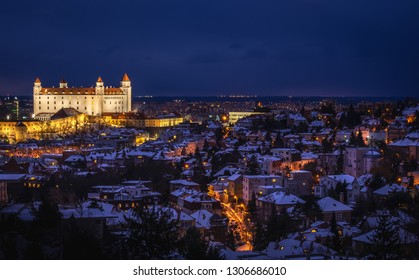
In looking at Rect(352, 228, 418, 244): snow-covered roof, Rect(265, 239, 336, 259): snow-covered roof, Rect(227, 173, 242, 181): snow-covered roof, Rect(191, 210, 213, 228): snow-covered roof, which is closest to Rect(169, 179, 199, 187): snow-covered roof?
Rect(227, 173, 242, 181): snow-covered roof

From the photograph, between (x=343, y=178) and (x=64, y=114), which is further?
(x=64, y=114)

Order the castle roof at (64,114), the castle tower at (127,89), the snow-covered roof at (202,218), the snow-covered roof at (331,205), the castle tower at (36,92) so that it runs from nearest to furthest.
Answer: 1. the snow-covered roof at (202,218)
2. the snow-covered roof at (331,205)
3. the castle roof at (64,114)
4. the castle tower at (36,92)
5. the castle tower at (127,89)

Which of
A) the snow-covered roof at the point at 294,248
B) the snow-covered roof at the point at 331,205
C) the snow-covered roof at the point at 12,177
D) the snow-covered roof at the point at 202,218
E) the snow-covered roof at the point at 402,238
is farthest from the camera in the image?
the snow-covered roof at the point at 12,177

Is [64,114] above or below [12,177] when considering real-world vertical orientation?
above

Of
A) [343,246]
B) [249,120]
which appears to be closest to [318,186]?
[343,246]

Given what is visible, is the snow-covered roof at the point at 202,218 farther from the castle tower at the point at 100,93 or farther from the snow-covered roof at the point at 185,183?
the castle tower at the point at 100,93

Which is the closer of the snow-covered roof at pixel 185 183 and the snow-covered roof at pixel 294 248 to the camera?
the snow-covered roof at pixel 294 248

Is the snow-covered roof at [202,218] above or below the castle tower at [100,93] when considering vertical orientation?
below

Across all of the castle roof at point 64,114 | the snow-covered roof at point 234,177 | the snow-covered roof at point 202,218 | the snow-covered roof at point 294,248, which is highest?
the castle roof at point 64,114

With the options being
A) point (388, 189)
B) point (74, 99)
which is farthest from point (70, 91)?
point (388, 189)

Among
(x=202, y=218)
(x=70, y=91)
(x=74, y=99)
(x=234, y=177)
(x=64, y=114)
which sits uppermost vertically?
(x=70, y=91)

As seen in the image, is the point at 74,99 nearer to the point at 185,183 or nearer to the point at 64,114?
the point at 64,114

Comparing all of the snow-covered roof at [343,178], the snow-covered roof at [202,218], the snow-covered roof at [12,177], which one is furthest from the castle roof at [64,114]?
the snow-covered roof at [202,218]
